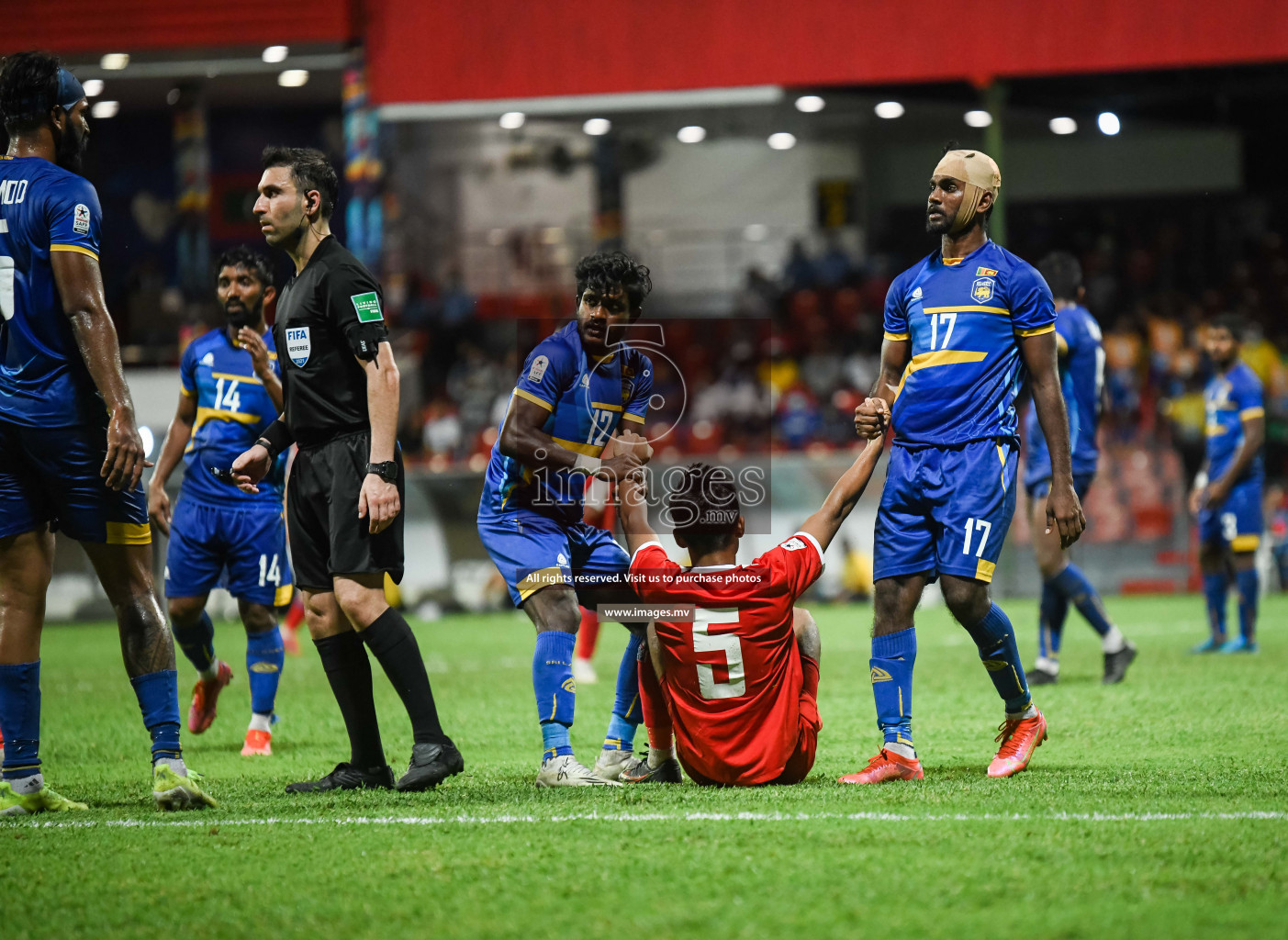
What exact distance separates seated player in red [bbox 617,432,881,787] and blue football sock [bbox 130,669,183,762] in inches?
66.0

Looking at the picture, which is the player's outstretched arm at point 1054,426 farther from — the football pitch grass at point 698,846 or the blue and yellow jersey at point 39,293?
the blue and yellow jersey at point 39,293

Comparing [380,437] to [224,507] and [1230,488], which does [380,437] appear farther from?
[1230,488]

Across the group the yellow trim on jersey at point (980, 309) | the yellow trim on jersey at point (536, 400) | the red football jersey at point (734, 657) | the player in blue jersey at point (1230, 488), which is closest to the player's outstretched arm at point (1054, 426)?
the yellow trim on jersey at point (980, 309)

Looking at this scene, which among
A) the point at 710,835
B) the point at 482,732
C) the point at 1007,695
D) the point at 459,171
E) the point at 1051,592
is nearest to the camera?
the point at 710,835

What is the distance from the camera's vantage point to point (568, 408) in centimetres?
545

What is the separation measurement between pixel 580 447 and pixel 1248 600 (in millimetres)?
6927

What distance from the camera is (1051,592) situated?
28.7ft

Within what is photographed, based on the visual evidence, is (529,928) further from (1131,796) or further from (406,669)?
(1131,796)

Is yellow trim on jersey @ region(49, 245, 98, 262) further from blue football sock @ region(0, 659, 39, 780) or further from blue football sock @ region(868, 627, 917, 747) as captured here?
blue football sock @ region(868, 627, 917, 747)

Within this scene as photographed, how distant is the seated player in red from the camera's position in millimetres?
5000

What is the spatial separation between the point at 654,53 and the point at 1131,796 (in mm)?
14283

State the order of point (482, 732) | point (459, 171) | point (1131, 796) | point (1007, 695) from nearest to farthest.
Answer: point (1131, 796), point (1007, 695), point (482, 732), point (459, 171)

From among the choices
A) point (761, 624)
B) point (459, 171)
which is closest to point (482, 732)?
point (761, 624)

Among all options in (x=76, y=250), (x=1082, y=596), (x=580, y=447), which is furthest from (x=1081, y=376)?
(x=76, y=250)
